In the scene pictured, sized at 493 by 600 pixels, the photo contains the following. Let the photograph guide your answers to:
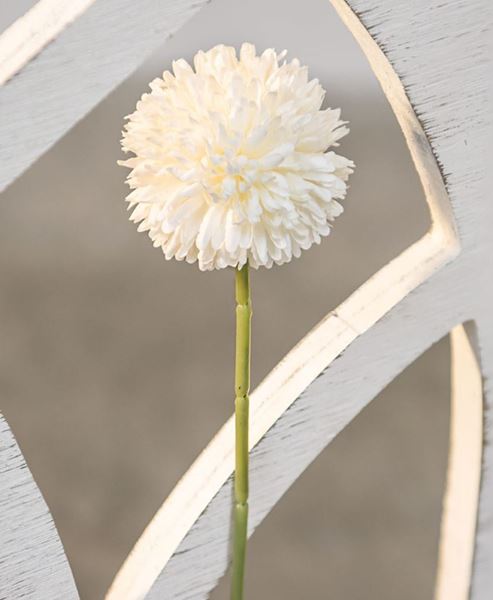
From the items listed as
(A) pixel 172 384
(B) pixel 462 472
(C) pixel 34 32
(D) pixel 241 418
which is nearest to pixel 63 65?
(C) pixel 34 32

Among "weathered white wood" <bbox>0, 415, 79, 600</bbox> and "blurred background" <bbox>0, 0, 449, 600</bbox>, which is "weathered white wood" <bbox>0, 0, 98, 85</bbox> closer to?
"weathered white wood" <bbox>0, 415, 79, 600</bbox>

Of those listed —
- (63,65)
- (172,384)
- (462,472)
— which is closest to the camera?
(63,65)

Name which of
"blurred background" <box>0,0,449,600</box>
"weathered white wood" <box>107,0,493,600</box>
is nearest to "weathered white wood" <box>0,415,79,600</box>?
"weathered white wood" <box>107,0,493,600</box>

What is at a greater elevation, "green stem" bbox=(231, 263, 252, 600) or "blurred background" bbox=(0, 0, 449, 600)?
"blurred background" bbox=(0, 0, 449, 600)

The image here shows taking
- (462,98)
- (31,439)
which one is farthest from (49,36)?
(31,439)

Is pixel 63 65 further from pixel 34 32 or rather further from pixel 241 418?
pixel 241 418

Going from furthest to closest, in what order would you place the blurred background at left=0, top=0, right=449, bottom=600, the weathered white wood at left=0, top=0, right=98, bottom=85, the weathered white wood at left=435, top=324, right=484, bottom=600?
the blurred background at left=0, top=0, right=449, bottom=600, the weathered white wood at left=435, top=324, right=484, bottom=600, the weathered white wood at left=0, top=0, right=98, bottom=85
